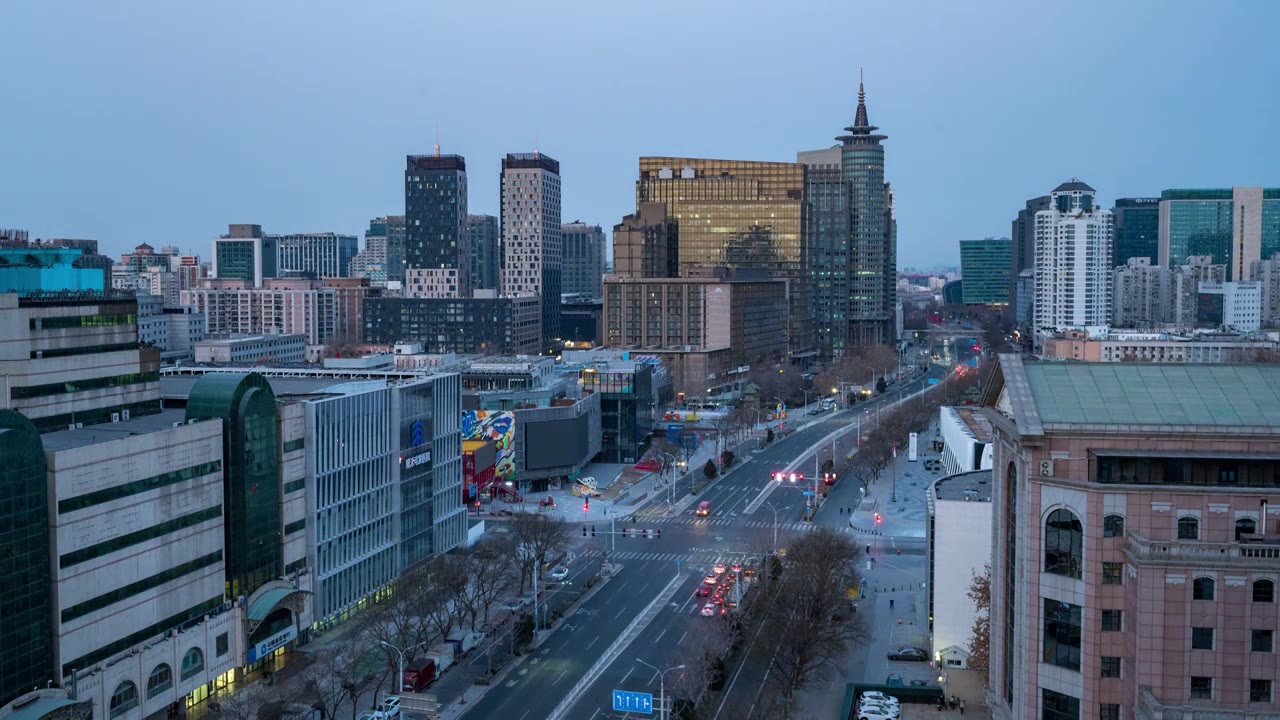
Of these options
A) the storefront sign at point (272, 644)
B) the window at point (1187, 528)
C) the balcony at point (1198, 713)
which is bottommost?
the storefront sign at point (272, 644)

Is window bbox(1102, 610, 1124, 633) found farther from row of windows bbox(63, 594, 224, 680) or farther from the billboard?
the billboard

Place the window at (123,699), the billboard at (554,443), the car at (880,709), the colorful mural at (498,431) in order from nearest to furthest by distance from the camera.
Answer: the window at (123,699) < the car at (880,709) < the colorful mural at (498,431) < the billboard at (554,443)

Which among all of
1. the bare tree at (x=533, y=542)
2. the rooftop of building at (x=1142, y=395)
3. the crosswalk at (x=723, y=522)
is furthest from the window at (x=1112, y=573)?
the crosswalk at (x=723, y=522)

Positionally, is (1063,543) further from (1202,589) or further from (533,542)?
(533,542)

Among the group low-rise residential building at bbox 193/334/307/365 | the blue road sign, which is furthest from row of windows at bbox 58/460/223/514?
low-rise residential building at bbox 193/334/307/365

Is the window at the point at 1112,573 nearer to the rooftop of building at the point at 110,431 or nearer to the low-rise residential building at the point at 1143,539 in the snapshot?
the low-rise residential building at the point at 1143,539

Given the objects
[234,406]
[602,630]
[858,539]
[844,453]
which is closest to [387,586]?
[602,630]

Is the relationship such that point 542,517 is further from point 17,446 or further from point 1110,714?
point 1110,714

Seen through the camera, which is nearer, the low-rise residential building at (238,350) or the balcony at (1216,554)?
the balcony at (1216,554)
